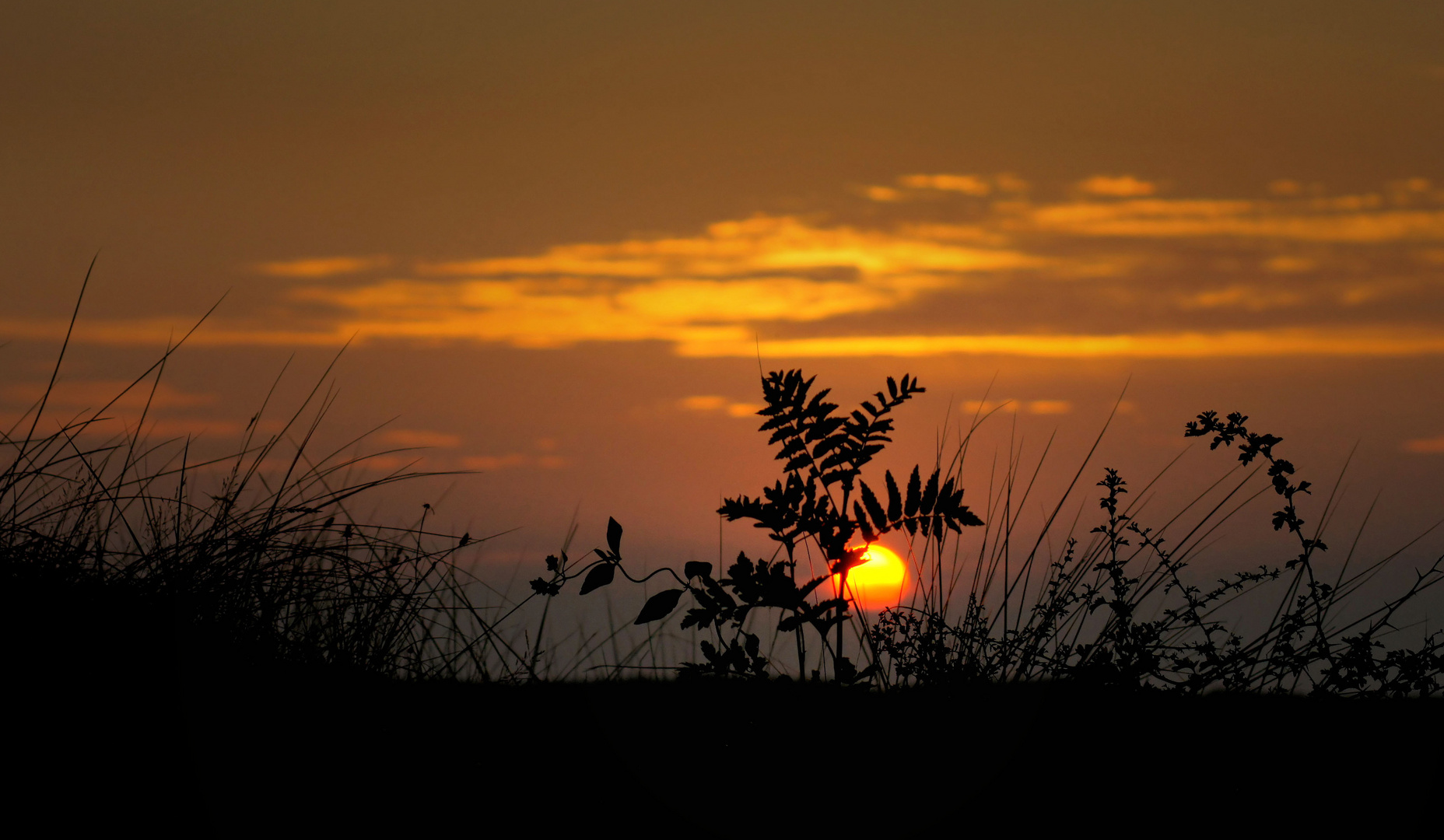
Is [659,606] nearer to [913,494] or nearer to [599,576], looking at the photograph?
[599,576]

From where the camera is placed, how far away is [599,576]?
338 centimetres

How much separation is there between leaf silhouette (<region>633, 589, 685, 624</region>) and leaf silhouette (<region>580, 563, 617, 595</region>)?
5.3 inches

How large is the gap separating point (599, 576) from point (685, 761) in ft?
1.93

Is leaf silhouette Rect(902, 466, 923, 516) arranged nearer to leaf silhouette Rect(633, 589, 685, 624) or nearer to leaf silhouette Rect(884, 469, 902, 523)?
leaf silhouette Rect(884, 469, 902, 523)

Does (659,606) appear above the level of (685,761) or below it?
above

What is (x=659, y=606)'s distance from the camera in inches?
133

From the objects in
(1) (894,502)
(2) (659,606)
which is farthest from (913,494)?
(2) (659,606)

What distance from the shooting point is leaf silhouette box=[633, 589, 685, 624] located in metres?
3.35

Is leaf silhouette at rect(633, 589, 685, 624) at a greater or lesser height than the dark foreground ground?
greater

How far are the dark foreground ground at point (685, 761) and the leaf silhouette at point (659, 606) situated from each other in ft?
1.38

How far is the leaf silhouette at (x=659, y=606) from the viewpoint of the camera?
3.35 m

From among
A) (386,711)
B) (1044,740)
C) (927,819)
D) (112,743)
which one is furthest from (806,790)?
(112,743)

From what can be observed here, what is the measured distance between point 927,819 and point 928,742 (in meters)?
0.31

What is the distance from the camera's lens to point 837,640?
3498mm
